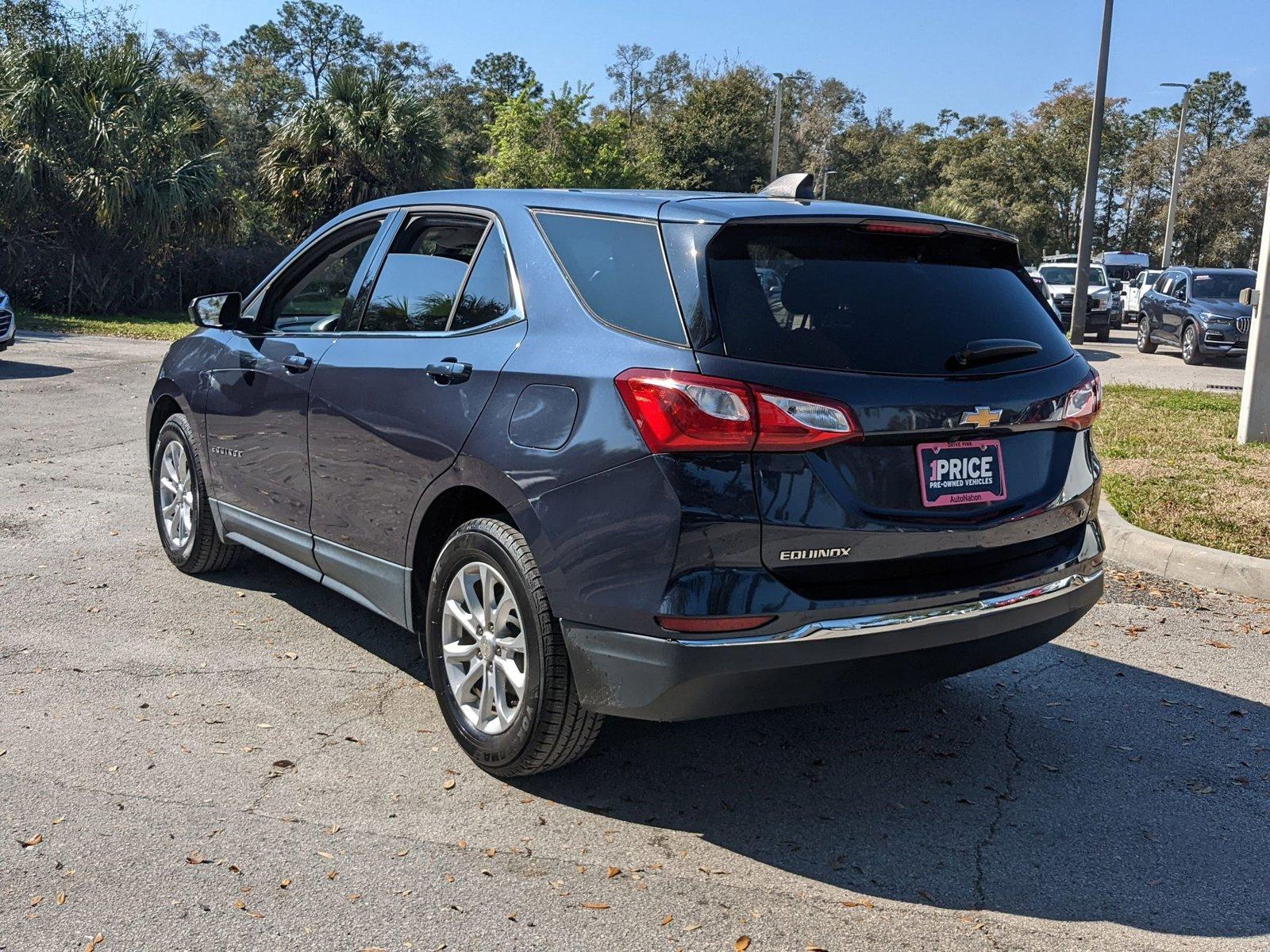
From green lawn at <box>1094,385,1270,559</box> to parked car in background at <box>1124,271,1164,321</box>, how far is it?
23830 mm

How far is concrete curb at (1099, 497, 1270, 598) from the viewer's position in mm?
6184

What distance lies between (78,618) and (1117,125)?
3057 inches

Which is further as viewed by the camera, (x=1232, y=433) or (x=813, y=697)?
(x=1232, y=433)

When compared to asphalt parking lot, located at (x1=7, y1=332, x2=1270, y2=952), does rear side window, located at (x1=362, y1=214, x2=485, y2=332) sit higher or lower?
higher

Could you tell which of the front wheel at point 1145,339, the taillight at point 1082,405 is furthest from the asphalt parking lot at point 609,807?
the front wheel at point 1145,339

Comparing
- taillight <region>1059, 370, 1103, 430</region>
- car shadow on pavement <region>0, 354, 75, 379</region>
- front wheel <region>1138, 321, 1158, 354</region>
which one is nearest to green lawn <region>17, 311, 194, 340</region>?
car shadow on pavement <region>0, 354, 75, 379</region>

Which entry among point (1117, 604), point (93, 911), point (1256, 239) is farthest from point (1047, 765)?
point (1256, 239)

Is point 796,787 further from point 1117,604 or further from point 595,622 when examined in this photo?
point 1117,604

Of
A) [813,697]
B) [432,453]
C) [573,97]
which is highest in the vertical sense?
[573,97]

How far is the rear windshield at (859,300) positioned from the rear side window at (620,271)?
16 centimetres

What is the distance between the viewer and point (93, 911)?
297 cm

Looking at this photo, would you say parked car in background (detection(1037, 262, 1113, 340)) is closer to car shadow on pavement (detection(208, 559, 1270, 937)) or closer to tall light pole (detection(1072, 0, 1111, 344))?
tall light pole (detection(1072, 0, 1111, 344))

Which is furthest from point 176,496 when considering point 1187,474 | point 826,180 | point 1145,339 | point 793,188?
point 826,180

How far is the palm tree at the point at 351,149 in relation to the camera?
3138 cm
